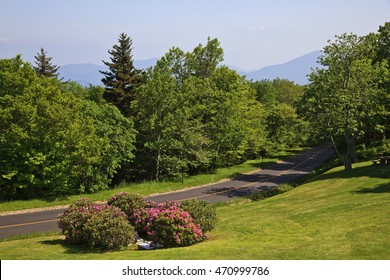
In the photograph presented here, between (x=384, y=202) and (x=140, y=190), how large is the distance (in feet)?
75.6

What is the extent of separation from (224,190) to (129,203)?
2012 centimetres

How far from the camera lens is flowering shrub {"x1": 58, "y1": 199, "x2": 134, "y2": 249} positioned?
14516mm

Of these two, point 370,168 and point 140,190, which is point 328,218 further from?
point 140,190

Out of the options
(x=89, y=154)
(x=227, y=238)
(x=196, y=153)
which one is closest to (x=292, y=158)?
(x=196, y=153)

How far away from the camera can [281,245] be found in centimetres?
1294

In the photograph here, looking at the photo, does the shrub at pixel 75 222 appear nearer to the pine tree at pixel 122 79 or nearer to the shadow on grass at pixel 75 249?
the shadow on grass at pixel 75 249

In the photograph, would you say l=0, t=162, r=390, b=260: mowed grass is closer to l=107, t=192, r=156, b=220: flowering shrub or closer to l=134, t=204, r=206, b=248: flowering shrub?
l=134, t=204, r=206, b=248: flowering shrub

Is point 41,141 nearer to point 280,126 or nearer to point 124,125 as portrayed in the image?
point 124,125

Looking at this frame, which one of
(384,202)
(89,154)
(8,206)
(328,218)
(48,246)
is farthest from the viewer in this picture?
(89,154)

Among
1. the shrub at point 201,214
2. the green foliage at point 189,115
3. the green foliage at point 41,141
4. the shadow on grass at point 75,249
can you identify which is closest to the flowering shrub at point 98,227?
the shadow on grass at point 75,249

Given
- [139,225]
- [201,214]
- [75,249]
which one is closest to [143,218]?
[139,225]

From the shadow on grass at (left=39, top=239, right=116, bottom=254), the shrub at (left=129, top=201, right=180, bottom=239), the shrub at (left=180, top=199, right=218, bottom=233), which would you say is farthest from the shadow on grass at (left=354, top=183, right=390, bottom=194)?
the shadow on grass at (left=39, top=239, right=116, bottom=254)

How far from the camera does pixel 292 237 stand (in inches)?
561

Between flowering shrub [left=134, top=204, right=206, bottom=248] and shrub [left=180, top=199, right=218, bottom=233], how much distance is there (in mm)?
490
